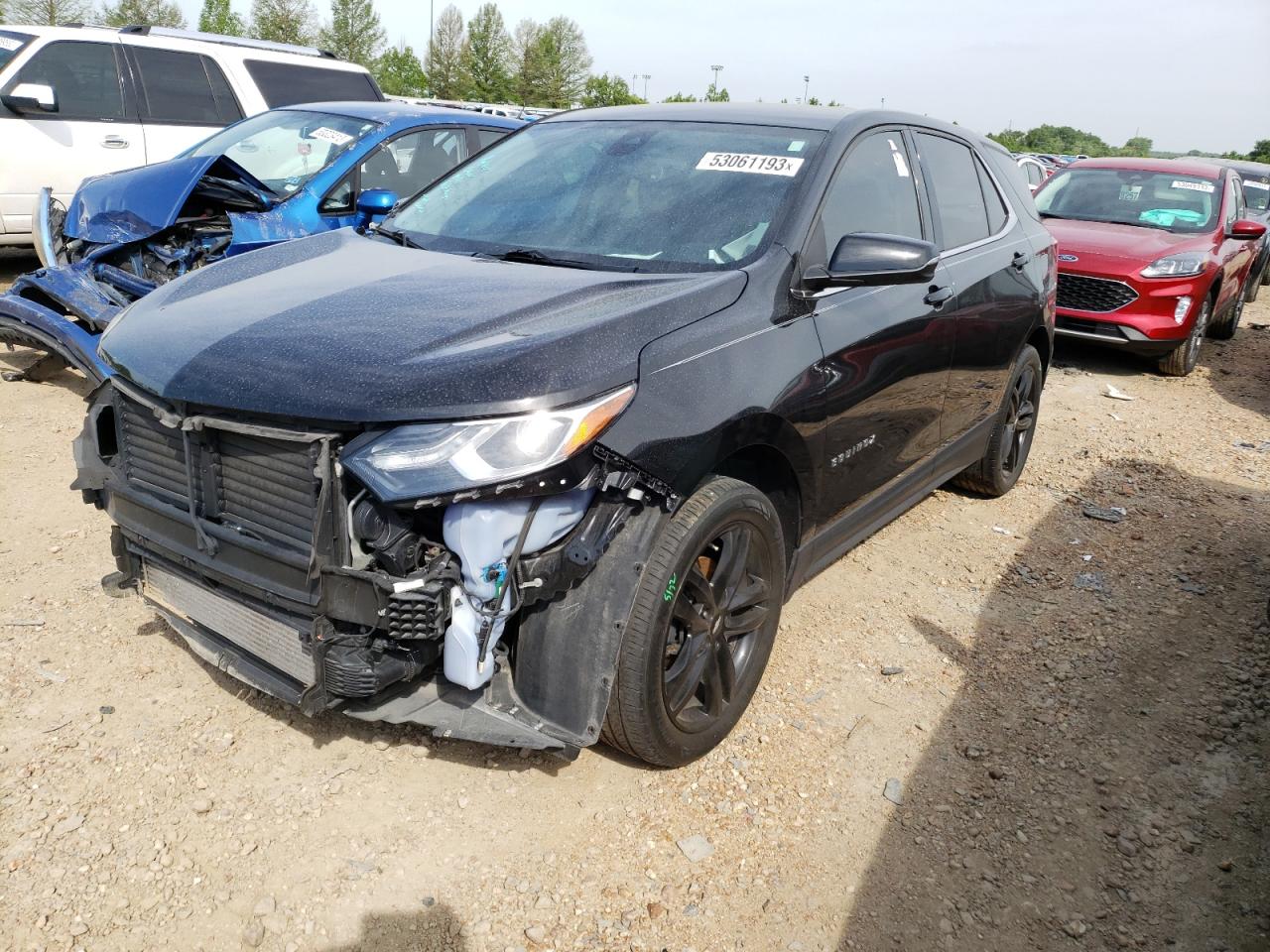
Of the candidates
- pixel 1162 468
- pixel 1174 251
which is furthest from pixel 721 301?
pixel 1174 251

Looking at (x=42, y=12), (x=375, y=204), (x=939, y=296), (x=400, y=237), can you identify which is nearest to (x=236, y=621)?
(x=400, y=237)

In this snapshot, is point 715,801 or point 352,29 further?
point 352,29

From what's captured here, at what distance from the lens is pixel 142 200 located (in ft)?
17.5

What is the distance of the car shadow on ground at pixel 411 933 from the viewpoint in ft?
7.33

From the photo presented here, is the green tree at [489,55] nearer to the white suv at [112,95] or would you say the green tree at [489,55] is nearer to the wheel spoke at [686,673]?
the white suv at [112,95]

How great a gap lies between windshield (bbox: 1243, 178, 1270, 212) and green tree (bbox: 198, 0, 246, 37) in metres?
57.5

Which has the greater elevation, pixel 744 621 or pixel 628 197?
pixel 628 197

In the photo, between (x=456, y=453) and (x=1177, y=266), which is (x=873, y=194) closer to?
(x=456, y=453)

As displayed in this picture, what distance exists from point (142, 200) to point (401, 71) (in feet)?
212

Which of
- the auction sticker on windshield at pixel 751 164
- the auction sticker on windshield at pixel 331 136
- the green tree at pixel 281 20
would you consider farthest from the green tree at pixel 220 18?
the auction sticker on windshield at pixel 751 164

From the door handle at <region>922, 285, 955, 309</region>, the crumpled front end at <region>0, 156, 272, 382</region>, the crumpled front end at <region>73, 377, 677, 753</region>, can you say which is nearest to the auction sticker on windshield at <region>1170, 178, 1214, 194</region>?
the door handle at <region>922, 285, 955, 309</region>

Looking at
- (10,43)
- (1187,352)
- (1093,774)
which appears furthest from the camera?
(1187,352)

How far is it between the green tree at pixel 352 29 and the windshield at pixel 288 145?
58.5 m

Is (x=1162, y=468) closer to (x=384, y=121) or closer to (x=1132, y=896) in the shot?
(x=1132, y=896)
